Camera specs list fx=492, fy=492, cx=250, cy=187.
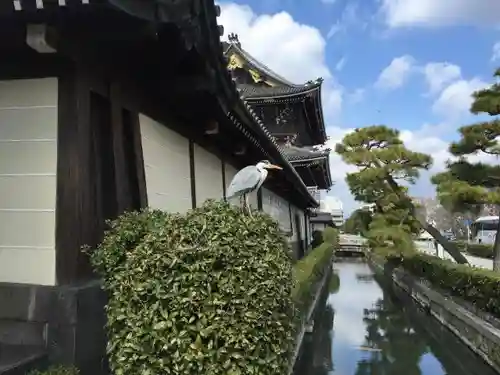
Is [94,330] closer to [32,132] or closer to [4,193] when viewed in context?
[4,193]

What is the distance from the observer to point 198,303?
127 inches

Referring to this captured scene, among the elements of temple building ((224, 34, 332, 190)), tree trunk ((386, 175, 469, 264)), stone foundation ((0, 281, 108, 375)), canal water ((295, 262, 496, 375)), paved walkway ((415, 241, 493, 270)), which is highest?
temple building ((224, 34, 332, 190))

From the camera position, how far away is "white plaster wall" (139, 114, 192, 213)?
17.9ft

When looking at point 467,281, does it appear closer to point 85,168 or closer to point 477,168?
point 477,168

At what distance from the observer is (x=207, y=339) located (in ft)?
10.7

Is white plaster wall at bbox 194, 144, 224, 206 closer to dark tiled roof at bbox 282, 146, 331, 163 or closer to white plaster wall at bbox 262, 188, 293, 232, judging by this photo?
white plaster wall at bbox 262, 188, 293, 232

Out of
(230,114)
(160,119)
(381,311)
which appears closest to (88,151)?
(160,119)

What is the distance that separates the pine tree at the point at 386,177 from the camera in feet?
68.9

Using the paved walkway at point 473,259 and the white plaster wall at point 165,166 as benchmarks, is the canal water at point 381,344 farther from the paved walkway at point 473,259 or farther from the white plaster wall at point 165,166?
the paved walkway at point 473,259

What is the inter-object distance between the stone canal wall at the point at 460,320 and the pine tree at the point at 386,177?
2.52 metres

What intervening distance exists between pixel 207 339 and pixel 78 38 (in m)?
2.52

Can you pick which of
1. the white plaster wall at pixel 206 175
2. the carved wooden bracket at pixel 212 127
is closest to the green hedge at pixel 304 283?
the white plaster wall at pixel 206 175

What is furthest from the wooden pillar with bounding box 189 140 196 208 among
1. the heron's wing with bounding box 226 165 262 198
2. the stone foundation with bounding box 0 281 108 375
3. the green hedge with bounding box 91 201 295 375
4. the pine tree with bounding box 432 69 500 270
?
the pine tree with bounding box 432 69 500 270

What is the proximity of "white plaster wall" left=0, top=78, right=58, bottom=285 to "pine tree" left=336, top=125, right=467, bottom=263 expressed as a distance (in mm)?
18043
